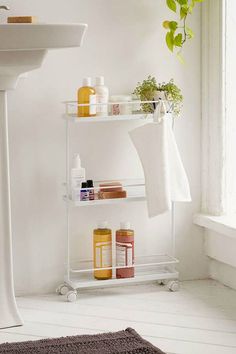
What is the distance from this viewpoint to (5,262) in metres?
2.67

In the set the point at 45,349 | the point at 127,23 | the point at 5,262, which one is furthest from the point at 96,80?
the point at 45,349

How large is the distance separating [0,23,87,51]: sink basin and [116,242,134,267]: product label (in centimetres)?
95

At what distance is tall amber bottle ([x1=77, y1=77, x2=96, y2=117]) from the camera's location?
2938mm

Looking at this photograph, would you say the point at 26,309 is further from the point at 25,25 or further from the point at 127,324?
the point at 25,25

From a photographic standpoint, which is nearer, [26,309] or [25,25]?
[25,25]

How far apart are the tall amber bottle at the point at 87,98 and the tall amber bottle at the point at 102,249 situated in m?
0.47

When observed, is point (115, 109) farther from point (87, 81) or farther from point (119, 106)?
point (87, 81)

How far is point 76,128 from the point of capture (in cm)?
314

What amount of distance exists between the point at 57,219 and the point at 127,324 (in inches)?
25.1

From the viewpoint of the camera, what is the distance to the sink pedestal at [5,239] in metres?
2.63

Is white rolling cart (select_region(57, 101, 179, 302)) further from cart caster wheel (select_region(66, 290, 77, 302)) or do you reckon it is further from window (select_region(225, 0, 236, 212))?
window (select_region(225, 0, 236, 212))

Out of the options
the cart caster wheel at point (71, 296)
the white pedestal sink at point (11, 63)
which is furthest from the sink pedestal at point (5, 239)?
the cart caster wheel at point (71, 296)

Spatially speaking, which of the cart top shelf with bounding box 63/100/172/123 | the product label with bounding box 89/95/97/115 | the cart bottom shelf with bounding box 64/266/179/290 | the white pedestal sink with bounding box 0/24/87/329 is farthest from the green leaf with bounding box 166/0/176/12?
the cart bottom shelf with bounding box 64/266/179/290

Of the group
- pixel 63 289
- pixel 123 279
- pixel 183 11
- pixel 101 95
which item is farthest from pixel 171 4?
pixel 63 289
